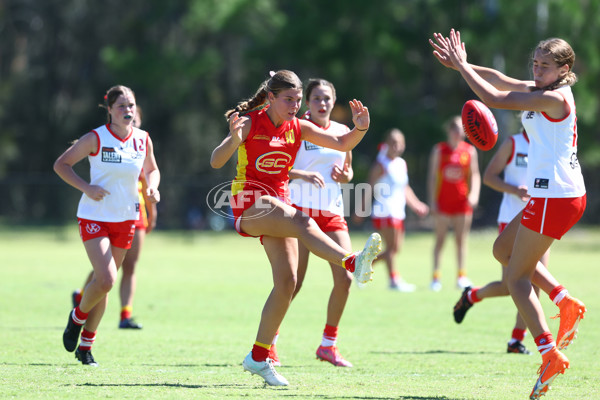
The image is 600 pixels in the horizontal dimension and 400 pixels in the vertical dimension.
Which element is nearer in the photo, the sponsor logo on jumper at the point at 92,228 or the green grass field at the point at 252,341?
the green grass field at the point at 252,341

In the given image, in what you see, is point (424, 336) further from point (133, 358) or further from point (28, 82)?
point (28, 82)

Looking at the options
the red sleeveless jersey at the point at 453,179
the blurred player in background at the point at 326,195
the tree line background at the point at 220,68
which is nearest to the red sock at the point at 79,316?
the blurred player in background at the point at 326,195

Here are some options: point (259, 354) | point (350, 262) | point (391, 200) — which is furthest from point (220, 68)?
point (350, 262)

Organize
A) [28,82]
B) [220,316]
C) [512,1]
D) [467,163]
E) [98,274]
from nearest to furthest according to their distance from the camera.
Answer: [98,274]
[220,316]
[467,163]
[512,1]
[28,82]

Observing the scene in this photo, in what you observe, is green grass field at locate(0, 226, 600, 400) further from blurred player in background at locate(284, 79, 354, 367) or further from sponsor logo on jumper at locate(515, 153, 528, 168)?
sponsor logo on jumper at locate(515, 153, 528, 168)

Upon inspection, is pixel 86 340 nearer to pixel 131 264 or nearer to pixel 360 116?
pixel 131 264

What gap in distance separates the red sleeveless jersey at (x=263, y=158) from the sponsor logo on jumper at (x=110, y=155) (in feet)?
4.61

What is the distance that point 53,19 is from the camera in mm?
38406

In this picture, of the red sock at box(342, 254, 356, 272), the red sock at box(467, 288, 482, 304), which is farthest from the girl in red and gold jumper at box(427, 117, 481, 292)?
the red sock at box(342, 254, 356, 272)

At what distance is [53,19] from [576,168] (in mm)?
36278

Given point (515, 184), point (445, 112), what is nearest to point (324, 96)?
point (515, 184)

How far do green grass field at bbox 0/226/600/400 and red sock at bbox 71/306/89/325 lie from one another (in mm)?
356

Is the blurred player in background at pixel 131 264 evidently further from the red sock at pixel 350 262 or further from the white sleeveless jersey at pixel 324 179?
the red sock at pixel 350 262

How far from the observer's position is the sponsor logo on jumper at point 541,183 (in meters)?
5.58
